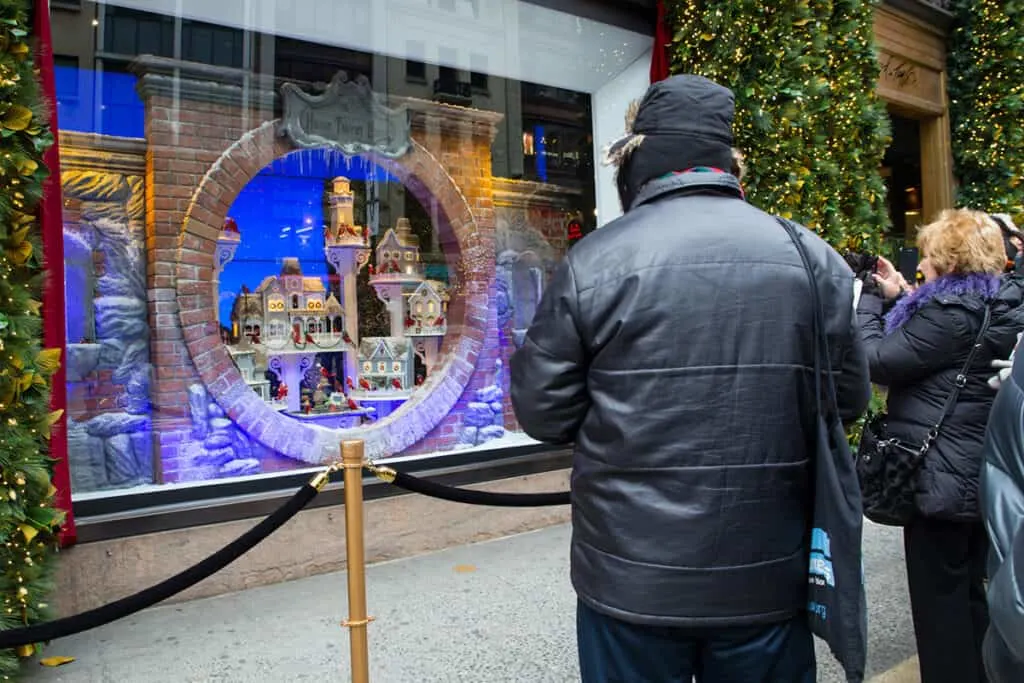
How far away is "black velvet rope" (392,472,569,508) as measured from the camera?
3016 millimetres

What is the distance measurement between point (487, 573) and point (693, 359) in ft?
10.8

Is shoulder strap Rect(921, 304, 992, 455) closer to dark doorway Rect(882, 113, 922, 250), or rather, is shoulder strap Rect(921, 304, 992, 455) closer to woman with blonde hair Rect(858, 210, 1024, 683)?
woman with blonde hair Rect(858, 210, 1024, 683)

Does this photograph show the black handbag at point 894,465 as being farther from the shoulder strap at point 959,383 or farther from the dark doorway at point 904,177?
the dark doorway at point 904,177

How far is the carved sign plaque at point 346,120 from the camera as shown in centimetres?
523

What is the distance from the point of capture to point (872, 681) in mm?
3391

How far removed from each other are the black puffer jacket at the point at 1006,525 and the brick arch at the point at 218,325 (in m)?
4.22

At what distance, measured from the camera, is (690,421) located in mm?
1789

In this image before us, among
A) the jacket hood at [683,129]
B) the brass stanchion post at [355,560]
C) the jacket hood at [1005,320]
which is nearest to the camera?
the jacket hood at [683,129]

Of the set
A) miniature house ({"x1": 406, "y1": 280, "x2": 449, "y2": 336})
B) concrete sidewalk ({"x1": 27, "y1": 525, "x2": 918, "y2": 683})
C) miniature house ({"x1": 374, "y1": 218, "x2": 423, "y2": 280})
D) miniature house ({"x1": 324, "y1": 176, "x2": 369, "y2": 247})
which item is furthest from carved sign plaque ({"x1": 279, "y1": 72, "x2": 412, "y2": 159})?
concrete sidewalk ({"x1": 27, "y1": 525, "x2": 918, "y2": 683})

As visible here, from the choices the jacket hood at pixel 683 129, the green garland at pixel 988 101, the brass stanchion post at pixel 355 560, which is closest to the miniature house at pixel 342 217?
the brass stanchion post at pixel 355 560

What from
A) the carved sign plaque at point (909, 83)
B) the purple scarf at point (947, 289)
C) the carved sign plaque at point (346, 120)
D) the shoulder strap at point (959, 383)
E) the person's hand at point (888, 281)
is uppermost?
the carved sign plaque at point (909, 83)

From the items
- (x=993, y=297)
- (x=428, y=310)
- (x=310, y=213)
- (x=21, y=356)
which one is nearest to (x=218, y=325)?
(x=310, y=213)

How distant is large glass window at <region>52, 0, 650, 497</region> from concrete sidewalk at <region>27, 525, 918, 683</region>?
0.96 metres

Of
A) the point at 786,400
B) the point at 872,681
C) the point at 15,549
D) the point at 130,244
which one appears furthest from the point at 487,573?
the point at 786,400
